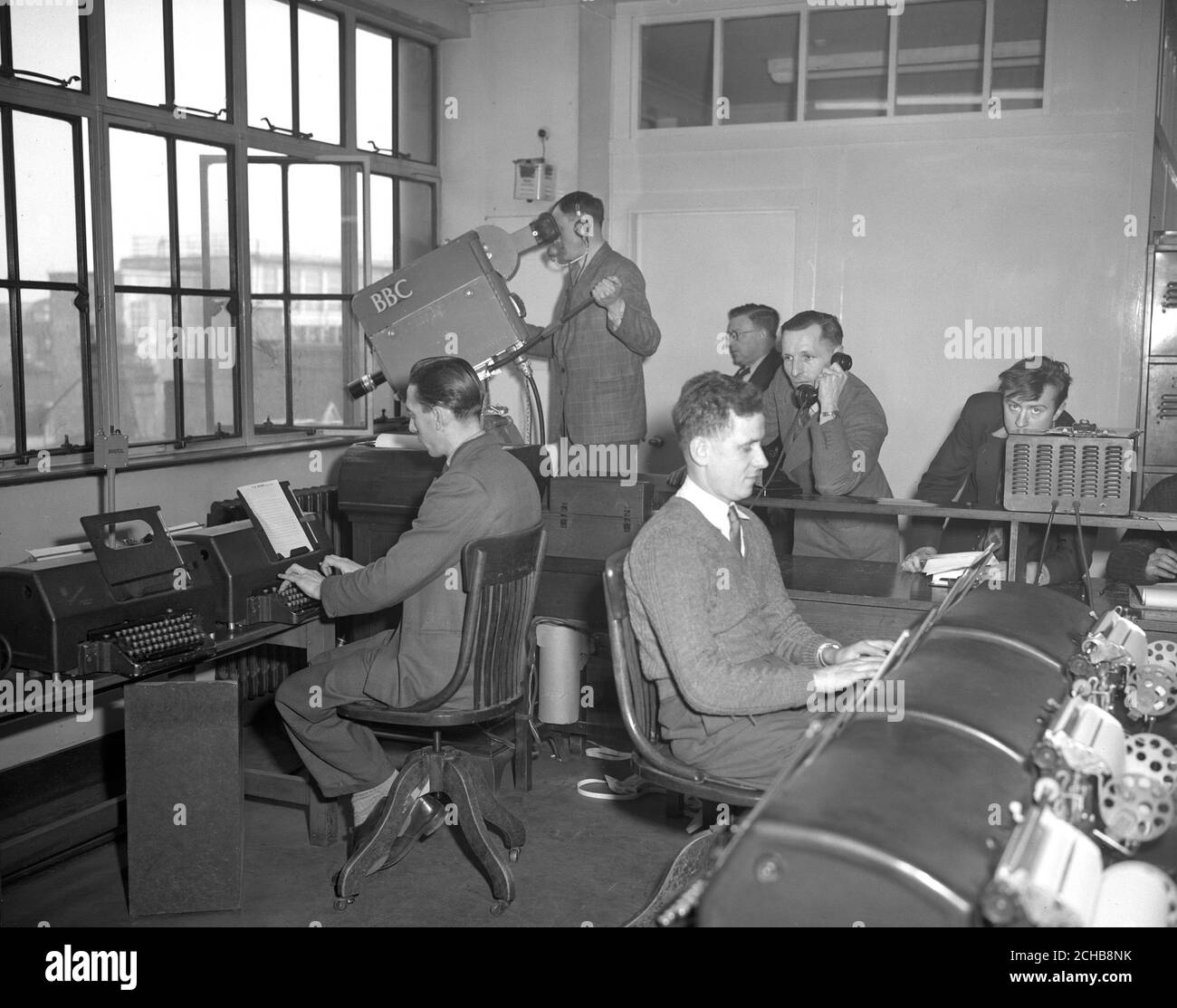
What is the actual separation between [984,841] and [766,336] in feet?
12.0

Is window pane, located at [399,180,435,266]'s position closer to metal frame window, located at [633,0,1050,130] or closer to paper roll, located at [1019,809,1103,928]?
metal frame window, located at [633,0,1050,130]

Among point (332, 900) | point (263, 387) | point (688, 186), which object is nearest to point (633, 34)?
point (688, 186)

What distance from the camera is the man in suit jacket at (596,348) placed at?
15.5 ft

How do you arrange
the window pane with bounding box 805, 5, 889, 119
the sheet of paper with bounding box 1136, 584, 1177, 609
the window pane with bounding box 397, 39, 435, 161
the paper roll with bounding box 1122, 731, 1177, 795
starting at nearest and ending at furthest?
the paper roll with bounding box 1122, 731, 1177, 795
the sheet of paper with bounding box 1136, 584, 1177, 609
the window pane with bounding box 805, 5, 889, 119
the window pane with bounding box 397, 39, 435, 161

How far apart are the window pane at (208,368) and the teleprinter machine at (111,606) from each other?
181cm

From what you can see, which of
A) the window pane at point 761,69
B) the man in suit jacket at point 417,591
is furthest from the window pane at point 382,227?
the man in suit jacket at point 417,591

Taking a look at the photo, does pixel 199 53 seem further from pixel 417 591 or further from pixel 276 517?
pixel 417 591

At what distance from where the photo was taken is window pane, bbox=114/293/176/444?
15.6 ft

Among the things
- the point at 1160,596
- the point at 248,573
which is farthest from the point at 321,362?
the point at 1160,596

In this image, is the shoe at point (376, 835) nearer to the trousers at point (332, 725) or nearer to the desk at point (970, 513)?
the trousers at point (332, 725)

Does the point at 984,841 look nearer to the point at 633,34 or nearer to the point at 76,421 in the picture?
the point at 76,421

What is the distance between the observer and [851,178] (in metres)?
5.90

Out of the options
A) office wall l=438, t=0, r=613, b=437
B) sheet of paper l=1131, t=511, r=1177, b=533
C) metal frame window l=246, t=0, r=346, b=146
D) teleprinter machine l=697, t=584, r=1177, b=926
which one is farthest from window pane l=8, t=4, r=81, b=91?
sheet of paper l=1131, t=511, r=1177, b=533

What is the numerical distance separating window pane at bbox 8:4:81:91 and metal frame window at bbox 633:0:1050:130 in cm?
308
